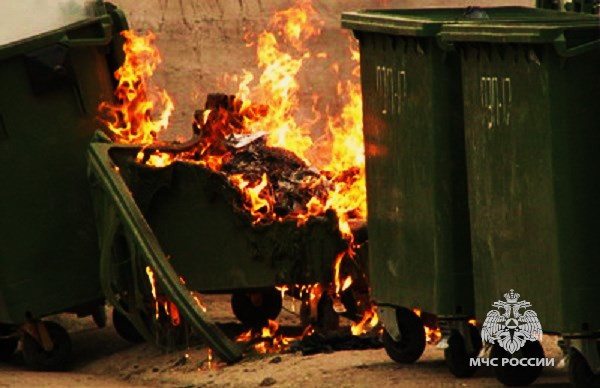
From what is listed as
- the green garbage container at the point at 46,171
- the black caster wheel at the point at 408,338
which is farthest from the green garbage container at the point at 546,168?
the green garbage container at the point at 46,171

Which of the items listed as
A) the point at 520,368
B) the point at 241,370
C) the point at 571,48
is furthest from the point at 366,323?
the point at 571,48

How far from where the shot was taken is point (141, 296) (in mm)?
17922

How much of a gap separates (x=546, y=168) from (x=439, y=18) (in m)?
2.00

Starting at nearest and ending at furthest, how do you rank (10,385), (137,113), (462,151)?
(462,151), (10,385), (137,113)

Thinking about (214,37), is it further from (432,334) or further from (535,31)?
(535,31)

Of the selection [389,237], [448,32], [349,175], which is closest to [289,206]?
[349,175]

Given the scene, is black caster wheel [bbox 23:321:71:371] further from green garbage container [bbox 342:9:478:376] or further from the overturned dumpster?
green garbage container [bbox 342:9:478:376]

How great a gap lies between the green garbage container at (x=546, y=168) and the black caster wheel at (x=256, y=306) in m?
3.63

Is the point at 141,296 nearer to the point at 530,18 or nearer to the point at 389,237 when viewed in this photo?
the point at 389,237

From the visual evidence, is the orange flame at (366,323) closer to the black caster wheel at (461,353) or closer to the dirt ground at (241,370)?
the dirt ground at (241,370)

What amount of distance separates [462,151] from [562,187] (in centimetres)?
119

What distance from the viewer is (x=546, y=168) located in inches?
583

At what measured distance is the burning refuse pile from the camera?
705 inches

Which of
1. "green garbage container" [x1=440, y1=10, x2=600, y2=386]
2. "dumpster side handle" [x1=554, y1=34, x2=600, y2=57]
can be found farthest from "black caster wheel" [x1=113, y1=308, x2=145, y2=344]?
"dumpster side handle" [x1=554, y1=34, x2=600, y2=57]
